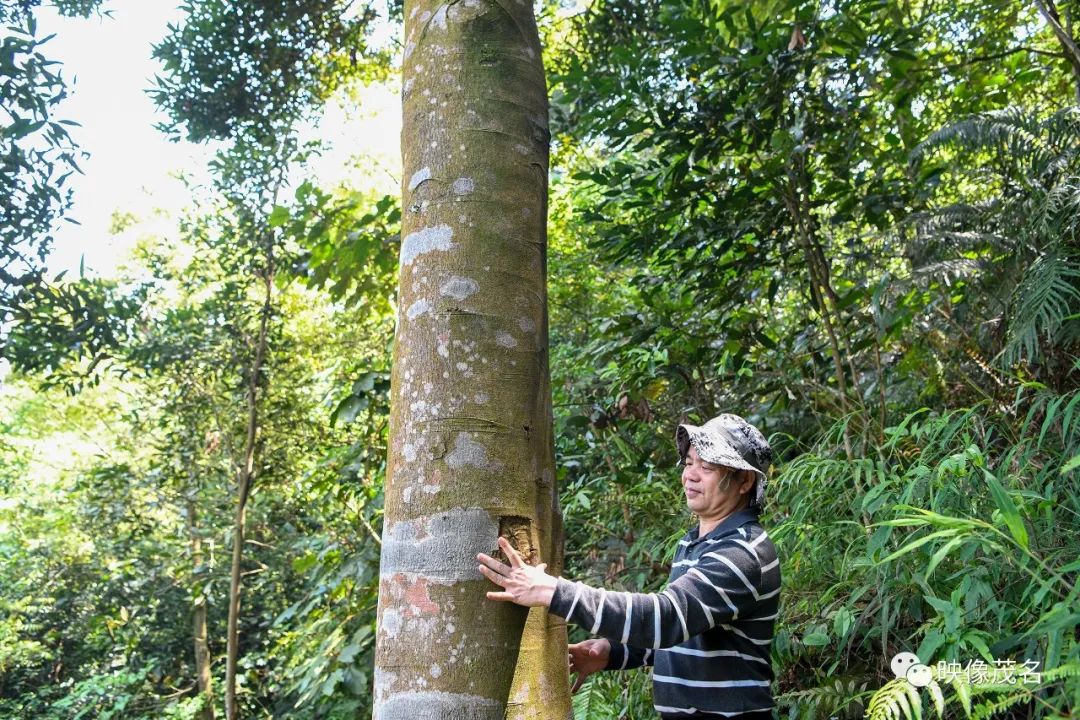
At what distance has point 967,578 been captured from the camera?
1.95 meters

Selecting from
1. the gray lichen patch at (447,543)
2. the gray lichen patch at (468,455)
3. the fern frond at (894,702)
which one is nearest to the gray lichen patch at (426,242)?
the gray lichen patch at (468,455)

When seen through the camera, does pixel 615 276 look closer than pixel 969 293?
No

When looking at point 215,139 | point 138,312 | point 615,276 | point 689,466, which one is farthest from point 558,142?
point 689,466

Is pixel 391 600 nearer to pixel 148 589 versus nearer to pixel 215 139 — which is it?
pixel 215 139

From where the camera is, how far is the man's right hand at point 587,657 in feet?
7.02

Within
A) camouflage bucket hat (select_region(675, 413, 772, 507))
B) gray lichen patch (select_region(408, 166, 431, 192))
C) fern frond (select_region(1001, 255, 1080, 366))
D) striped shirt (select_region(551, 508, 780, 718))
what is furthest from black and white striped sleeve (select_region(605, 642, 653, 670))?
fern frond (select_region(1001, 255, 1080, 366))

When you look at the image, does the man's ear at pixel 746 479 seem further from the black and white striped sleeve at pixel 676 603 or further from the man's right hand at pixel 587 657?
the man's right hand at pixel 587 657

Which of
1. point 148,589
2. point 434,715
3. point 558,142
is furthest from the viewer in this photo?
point 148,589

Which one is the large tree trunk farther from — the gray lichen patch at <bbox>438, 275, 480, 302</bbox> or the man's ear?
the man's ear

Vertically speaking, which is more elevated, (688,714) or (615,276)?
(615,276)

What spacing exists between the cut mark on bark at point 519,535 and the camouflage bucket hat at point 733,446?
0.59 m

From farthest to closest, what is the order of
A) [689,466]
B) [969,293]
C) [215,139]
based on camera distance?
[215,139] → [969,293] → [689,466]

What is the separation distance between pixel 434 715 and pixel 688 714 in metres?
0.71

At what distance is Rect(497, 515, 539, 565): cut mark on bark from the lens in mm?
1616
